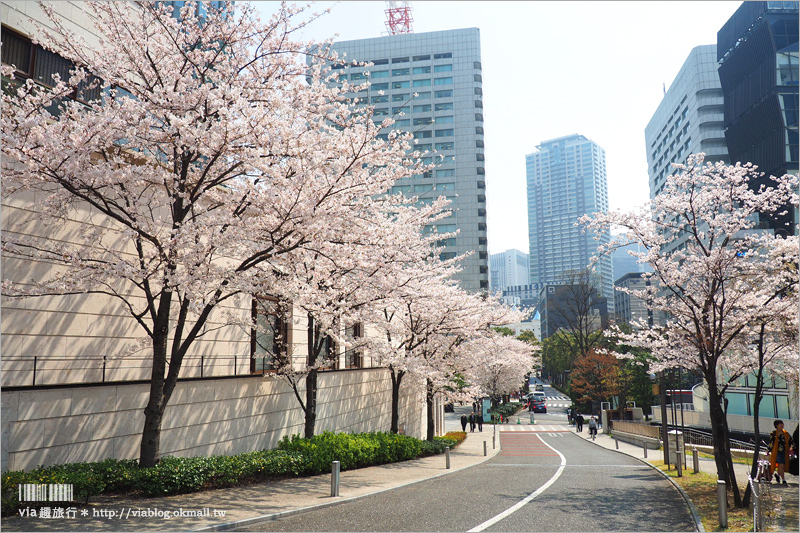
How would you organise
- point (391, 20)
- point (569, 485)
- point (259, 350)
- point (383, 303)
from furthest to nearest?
1. point (391, 20)
2. point (259, 350)
3. point (383, 303)
4. point (569, 485)

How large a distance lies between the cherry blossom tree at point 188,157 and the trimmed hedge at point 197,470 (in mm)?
523

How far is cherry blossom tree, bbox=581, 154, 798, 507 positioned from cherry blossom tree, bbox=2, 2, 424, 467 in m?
7.83

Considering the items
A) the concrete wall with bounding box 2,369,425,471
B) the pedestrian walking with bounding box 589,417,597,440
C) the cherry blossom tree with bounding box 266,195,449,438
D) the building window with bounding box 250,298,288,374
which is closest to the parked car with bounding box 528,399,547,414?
the pedestrian walking with bounding box 589,417,597,440

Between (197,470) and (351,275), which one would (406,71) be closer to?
(351,275)

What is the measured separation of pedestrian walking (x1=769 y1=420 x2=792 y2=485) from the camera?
43.5 ft

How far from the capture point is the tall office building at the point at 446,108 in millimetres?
80938

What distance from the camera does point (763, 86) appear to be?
71.2 metres

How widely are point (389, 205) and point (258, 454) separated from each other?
7406 millimetres

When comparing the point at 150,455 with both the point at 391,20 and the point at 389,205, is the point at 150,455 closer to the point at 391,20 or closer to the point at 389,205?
the point at 389,205

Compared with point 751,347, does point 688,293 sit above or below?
above

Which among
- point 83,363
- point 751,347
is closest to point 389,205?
point 83,363

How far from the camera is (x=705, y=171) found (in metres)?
14.6

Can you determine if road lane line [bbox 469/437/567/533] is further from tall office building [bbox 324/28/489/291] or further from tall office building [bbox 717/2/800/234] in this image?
tall office building [bbox 324/28/489/291]

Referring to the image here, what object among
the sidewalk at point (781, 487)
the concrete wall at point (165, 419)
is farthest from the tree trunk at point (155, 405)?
the sidewalk at point (781, 487)
